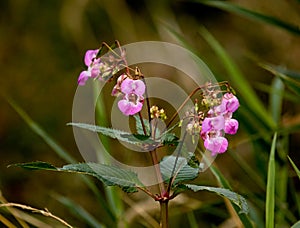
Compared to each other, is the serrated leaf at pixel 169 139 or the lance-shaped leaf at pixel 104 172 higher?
the serrated leaf at pixel 169 139

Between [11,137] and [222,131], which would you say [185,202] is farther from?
[11,137]

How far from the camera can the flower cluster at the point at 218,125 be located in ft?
1.70

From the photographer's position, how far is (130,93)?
528 millimetres

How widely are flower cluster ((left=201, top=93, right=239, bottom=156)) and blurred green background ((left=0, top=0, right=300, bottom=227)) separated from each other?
106cm

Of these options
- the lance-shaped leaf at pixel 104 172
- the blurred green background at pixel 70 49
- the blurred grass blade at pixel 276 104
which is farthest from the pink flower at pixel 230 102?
the blurred green background at pixel 70 49

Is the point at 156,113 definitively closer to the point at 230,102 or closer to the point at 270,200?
the point at 230,102

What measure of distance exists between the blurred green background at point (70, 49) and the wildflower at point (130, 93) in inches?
42.6

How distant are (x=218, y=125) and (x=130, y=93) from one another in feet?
0.26

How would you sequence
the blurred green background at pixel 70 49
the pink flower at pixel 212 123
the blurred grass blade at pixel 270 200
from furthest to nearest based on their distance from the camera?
the blurred green background at pixel 70 49 → the blurred grass blade at pixel 270 200 → the pink flower at pixel 212 123

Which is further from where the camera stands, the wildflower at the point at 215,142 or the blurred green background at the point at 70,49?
the blurred green background at the point at 70,49

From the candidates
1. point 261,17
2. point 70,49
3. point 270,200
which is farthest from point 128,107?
point 70,49

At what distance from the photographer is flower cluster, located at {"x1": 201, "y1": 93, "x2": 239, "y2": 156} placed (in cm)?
52

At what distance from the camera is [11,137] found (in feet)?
5.39

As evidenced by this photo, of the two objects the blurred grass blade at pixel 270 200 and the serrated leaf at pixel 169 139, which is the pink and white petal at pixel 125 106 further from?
the blurred grass blade at pixel 270 200
